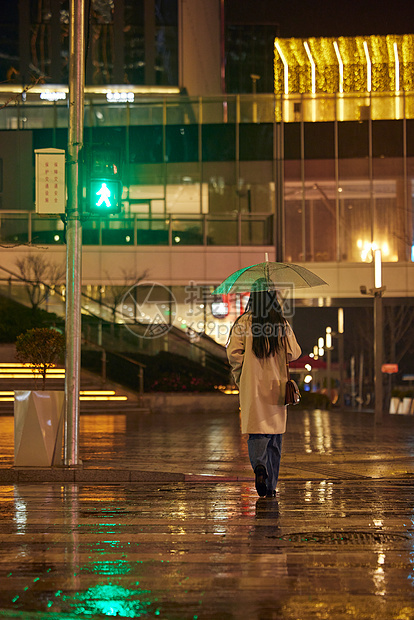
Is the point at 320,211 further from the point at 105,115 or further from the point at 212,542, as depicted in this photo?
the point at 212,542

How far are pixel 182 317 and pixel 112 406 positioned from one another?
7.10m

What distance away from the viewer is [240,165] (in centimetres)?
3388

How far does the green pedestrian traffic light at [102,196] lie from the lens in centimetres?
1073

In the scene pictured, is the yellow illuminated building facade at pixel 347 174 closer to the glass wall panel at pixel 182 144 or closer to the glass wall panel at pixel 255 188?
the glass wall panel at pixel 255 188

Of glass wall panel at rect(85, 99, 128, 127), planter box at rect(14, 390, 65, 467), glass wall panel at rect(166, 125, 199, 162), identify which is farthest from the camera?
glass wall panel at rect(85, 99, 128, 127)

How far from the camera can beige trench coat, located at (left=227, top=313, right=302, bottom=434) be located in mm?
8266

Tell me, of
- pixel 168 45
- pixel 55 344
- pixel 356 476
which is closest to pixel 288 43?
pixel 168 45

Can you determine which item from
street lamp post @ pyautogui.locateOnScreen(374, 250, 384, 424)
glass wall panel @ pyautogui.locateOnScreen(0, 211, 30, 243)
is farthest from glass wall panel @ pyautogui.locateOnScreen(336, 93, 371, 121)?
street lamp post @ pyautogui.locateOnScreen(374, 250, 384, 424)

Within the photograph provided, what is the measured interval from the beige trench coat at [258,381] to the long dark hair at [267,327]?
54 mm

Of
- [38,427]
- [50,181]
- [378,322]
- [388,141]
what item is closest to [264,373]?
[38,427]

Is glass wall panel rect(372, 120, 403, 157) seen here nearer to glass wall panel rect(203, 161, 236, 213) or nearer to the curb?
glass wall panel rect(203, 161, 236, 213)

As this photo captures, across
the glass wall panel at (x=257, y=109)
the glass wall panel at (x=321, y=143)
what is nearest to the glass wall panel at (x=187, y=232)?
the glass wall panel at (x=257, y=109)

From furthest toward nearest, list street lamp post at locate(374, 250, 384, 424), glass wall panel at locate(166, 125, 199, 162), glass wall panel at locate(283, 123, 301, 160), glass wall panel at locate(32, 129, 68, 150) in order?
glass wall panel at locate(32, 129, 68, 150) → glass wall panel at locate(166, 125, 199, 162) → glass wall panel at locate(283, 123, 301, 160) → street lamp post at locate(374, 250, 384, 424)

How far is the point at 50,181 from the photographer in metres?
11.0
